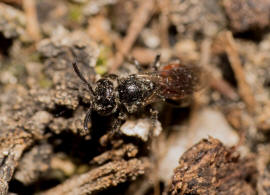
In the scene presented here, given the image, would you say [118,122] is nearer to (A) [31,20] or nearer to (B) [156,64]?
(B) [156,64]

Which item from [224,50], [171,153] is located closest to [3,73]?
[171,153]

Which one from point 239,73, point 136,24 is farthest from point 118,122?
point 239,73

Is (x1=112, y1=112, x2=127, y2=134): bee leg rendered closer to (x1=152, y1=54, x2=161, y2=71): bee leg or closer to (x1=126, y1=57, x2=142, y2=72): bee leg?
(x1=126, y1=57, x2=142, y2=72): bee leg

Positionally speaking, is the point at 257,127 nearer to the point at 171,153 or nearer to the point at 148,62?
the point at 171,153

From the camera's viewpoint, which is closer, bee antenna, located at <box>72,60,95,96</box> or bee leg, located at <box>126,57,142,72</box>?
bee antenna, located at <box>72,60,95,96</box>

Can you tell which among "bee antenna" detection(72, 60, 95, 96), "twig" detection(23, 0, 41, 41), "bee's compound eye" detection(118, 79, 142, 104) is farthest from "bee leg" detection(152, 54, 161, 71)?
"twig" detection(23, 0, 41, 41)
